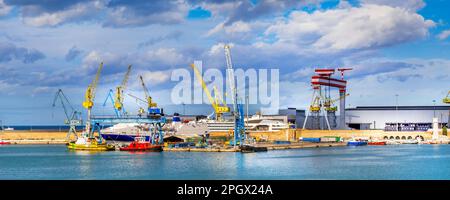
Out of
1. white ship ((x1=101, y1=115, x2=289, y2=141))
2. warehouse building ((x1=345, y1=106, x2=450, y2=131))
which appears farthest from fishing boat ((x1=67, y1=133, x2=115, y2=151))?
warehouse building ((x1=345, y1=106, x2=450, y2=131))

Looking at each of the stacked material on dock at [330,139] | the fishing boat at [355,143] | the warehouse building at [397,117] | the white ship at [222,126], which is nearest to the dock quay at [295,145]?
the fishing boat at [355,143]

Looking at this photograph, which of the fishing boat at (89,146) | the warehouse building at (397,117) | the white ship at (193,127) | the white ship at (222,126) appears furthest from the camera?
the warehouse building at (397,117)

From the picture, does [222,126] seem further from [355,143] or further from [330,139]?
[355,143]

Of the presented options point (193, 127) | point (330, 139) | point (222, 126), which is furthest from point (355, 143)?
point (193, 127)

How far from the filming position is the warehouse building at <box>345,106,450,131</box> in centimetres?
12544

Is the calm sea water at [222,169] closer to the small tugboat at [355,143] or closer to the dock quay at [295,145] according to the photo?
the dock quay at [295,145]

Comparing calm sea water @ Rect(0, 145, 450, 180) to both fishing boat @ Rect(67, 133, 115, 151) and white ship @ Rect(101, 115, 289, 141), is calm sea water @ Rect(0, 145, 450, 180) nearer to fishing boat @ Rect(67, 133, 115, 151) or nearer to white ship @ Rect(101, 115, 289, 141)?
fishing boat @ Rect(67, 133, 115, 151)

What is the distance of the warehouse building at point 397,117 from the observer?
12544cm

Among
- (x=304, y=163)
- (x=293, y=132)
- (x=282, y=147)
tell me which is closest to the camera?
(x=304, y=163)

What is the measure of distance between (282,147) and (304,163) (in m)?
30.7
